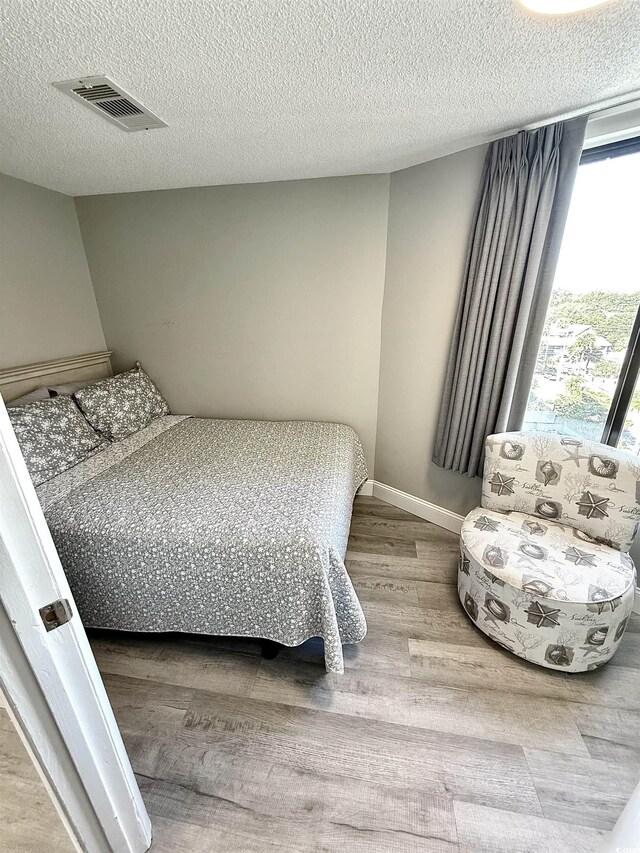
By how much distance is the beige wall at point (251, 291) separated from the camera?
2.26 m

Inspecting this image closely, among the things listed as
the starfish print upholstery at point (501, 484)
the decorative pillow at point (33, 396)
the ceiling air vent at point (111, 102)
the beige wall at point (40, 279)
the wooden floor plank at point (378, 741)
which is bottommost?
the wooden floor plank at point (378, 741)

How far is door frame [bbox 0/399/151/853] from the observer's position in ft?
1.95

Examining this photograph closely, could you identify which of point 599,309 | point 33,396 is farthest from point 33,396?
point 599,309

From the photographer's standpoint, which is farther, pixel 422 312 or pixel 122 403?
pixel 122 403

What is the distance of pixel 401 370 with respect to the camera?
236 cm

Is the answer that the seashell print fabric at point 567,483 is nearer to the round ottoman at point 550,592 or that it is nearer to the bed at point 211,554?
the round ottoman at point 550,592

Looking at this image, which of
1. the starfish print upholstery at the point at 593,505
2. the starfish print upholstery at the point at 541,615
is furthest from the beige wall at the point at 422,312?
the starfish print upholstery at the point at 541,615

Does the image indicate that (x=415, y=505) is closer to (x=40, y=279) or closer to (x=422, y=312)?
(x=422, y=312)

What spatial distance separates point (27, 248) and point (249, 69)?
194cm

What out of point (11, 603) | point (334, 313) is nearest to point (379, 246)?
point (334, 313)

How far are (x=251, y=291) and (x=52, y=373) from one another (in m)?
1.44

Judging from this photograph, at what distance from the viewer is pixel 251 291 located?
2459 millimetres

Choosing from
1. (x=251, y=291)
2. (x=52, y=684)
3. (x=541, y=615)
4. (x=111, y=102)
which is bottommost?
(x=541, y=615)

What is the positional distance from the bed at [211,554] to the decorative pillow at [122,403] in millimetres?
588
